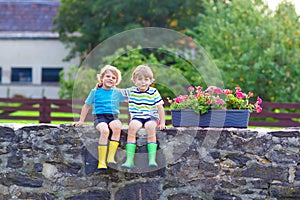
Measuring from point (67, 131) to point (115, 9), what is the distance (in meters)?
20.1

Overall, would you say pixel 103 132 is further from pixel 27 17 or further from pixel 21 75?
pixel 27 17

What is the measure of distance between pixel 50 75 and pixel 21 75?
4.90ft

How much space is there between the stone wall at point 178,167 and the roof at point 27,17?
24514 millimetres

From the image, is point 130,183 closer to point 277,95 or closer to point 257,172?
point 257,172

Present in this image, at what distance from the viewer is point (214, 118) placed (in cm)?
582

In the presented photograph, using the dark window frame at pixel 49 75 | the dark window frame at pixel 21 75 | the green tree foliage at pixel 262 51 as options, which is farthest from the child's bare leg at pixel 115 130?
the dark window frame at pixel 21 75

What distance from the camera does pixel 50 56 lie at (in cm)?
2998

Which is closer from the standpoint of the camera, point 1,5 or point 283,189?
point 283,189

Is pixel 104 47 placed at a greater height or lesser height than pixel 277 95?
greater

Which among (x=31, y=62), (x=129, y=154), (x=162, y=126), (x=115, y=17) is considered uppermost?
(x=115, y=17)

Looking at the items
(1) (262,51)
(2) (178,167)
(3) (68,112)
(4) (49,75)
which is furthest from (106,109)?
(4) (49,75)

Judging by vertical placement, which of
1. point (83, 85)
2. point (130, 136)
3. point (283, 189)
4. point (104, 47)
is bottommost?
point (283, 189)

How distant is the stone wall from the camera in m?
5.67

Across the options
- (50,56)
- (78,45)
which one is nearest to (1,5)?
(50,56)
